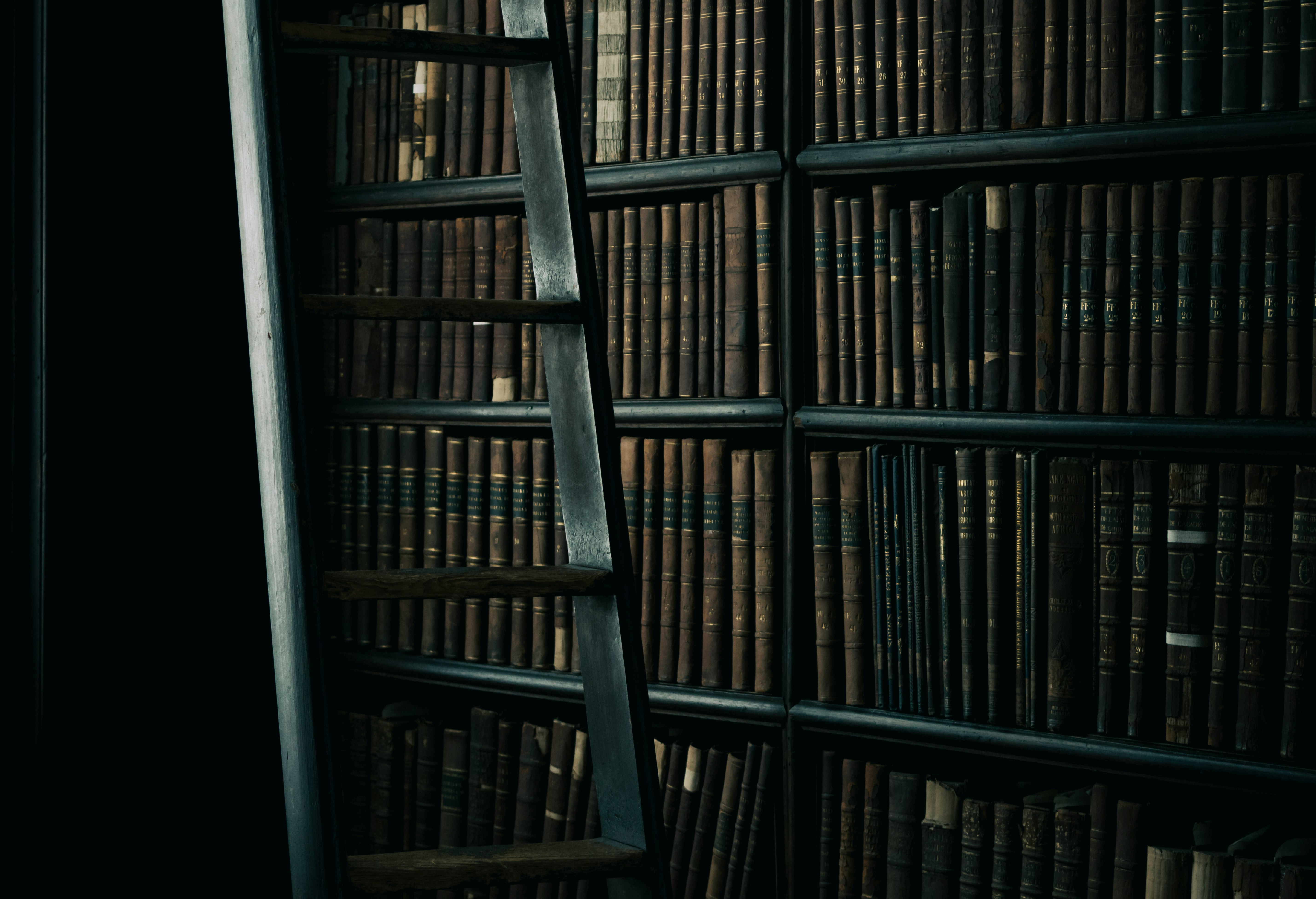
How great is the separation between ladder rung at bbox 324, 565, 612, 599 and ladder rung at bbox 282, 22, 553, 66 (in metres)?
0.42

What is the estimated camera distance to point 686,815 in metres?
1.68

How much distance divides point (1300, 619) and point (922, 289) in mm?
574

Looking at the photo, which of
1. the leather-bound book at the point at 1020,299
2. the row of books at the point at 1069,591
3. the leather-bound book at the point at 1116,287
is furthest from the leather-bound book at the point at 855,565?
the leather-bound book at the point at 1116,287

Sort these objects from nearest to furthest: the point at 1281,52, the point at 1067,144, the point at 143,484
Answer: the point at 1281,52
the point at 1067,144
the point at 143,484

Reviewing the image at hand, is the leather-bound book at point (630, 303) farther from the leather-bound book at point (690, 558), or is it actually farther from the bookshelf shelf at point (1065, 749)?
the bookshelf shelf at point (1065, 749)

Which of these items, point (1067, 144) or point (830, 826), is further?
point (830, 826)

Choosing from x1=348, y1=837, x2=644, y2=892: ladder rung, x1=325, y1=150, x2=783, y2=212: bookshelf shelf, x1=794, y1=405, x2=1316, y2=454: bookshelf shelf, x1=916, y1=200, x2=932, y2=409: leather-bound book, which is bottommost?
x1=348, y1=837, x2=644, y2=892: ladder rung

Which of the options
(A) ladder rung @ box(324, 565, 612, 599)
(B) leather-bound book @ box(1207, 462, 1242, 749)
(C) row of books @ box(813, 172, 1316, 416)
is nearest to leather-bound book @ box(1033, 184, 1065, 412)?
(C) row of books @ box(813, 172, 1316, 416)

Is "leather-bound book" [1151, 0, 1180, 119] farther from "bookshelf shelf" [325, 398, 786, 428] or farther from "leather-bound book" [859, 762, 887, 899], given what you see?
"leather-bound book" [859, 762, 887, 899]

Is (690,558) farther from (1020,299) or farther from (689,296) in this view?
(1020,299)

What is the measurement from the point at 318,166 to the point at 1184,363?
137 cm

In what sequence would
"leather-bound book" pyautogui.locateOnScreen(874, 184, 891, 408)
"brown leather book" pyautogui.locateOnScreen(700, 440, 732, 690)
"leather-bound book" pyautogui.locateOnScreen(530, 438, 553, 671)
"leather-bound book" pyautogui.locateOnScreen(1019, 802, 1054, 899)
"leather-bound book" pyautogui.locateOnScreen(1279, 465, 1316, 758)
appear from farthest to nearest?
"leather-bound book" pyautogui.locateOnScreen(530, 438, 553, 671)
"brown leather book" pyautogui.locateOnScreen(700, 440, 732, 690)
"leather-bound book" pyautogui.locateOnScreen(874, 184, 891, 408)
"leather-bound book" pyautogui.locateOnScreen(1019, 802, 1054, 899)
"leather-bound book" pyautogui.locateOnScreen(1279, 465, 1316, 758)

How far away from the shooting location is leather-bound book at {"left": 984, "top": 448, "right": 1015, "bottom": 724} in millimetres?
1487

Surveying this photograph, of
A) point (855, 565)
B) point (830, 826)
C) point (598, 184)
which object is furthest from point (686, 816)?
point (598, 184)
